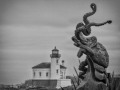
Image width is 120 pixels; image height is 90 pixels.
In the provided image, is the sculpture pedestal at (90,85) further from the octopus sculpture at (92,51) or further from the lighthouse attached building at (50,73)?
the lighthouse attached building at (50,73)

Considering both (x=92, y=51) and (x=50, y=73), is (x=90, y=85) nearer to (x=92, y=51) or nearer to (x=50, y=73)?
(x=92, y=51)

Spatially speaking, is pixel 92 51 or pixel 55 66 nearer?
pixel 92 51

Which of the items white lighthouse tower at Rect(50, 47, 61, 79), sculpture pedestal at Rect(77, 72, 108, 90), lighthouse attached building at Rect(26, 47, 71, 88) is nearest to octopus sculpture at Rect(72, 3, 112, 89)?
sculpture pedestal at Rect(77, 72, 108, 90)

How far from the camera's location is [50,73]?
126 m

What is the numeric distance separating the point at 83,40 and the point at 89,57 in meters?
0.67

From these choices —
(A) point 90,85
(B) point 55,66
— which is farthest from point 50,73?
(A) point 90,85

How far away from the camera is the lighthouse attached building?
123438mm


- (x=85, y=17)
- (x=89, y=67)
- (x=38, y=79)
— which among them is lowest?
(x=38, y=79)

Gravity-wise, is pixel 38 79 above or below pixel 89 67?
below

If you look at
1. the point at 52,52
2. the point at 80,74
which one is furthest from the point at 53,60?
the point at 80,74

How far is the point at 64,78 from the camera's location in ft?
417

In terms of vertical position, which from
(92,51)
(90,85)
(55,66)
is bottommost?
(55,66)

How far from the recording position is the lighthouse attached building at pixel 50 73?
405 feet

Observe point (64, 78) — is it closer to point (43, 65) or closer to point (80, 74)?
point (43, 65)
